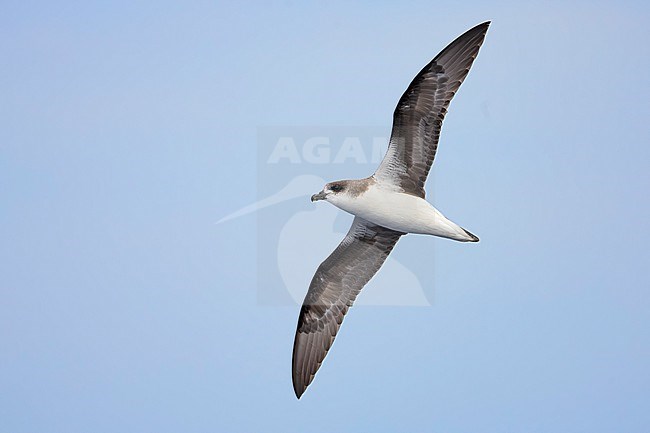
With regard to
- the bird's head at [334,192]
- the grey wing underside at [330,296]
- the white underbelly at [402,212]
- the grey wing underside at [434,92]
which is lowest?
the grey wing underside at [330,296]

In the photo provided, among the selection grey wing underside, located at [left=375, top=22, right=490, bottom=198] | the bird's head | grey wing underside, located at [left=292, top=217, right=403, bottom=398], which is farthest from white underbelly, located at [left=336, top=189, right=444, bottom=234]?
grey wing underside, located at [left=292, top=217, right=403, bottom=398]

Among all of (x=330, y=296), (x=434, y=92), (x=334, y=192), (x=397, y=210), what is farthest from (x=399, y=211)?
(x=330, y=296)

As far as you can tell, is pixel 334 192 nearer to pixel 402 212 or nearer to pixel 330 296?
pixel 402 212

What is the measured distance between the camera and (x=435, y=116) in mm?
17250

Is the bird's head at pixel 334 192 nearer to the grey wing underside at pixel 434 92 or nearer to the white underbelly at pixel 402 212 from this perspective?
the white underbelly at pixel 402 212

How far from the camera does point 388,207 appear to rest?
18.1m

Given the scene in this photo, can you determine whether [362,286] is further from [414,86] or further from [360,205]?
[414,86]

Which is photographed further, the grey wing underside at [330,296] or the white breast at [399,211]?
the grey wing underside at [330,296]

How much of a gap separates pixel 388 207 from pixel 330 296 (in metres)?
2.73

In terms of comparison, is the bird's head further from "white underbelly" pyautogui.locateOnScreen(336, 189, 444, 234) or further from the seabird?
"white underbelly" pyautogui.locateOnScreen(336, 189, 444, 234)

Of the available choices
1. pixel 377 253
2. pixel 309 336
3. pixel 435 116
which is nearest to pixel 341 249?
pixel 377 253

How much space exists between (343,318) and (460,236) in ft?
11.1

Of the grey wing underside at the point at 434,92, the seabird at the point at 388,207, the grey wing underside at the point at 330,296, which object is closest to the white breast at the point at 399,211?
the seabird at the point at 388,207

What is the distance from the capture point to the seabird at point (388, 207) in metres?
17.2
